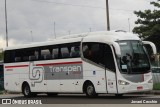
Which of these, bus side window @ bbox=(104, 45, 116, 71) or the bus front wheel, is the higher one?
bus side window @ bbox=(104, 45, 116, 71)

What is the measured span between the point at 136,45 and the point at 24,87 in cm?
966

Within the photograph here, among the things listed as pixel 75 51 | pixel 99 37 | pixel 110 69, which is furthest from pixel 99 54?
pixel 75 51

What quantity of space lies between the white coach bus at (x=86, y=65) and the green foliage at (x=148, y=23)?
2307 cm

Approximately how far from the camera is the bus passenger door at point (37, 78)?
26837 millimetres

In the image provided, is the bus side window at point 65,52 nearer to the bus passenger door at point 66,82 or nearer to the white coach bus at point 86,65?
the white coach bus at point 86,65

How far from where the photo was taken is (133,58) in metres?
21.5

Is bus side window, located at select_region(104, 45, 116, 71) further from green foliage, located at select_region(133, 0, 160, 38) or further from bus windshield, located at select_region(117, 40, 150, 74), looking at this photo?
green foliage, located at select_region(133, 0, 160, 38)

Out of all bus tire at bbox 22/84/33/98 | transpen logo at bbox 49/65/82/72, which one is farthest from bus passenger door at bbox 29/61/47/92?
transpen logo at bbox 49/65/82/72

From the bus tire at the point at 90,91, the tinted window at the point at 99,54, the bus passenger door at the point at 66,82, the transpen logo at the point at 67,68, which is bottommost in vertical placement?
the bus tire at the point at 90,91

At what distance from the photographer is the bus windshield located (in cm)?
2123

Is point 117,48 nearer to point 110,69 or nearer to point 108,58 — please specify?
point 108,58

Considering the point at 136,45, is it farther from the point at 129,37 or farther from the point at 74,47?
the point at 74,47

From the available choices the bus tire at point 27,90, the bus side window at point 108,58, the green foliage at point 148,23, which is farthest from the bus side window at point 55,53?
the green foliage at point 148,23

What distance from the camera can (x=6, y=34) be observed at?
61656mm
